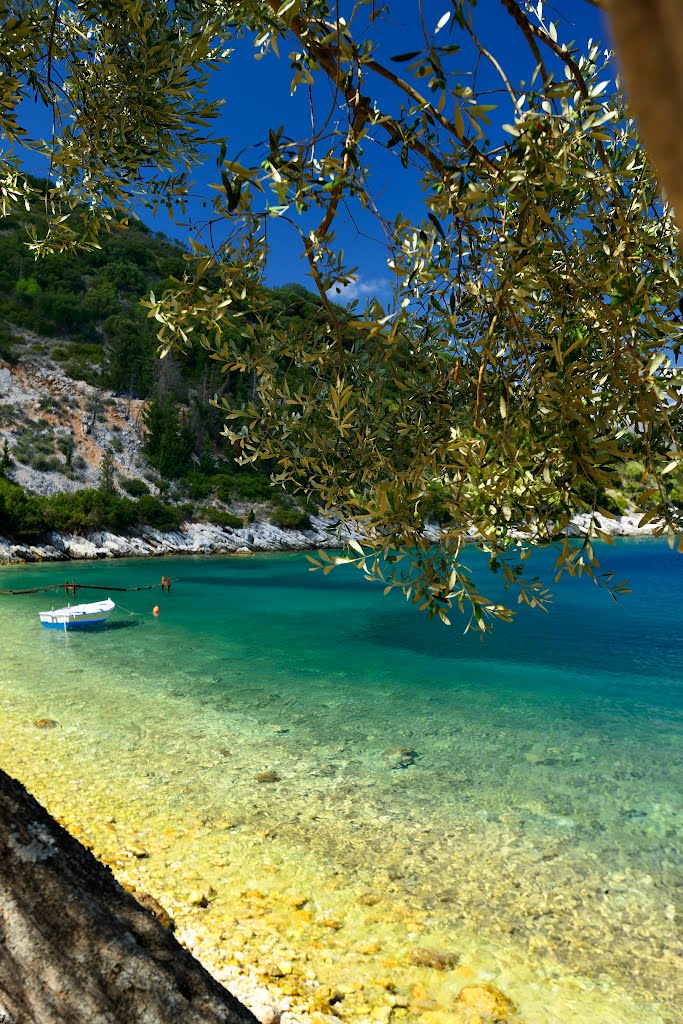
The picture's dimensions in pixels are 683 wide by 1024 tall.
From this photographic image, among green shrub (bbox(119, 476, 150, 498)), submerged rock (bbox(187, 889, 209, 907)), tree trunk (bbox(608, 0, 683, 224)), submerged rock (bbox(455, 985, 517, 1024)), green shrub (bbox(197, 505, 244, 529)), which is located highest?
green shrub (bbox(119, 476, 150, 498))

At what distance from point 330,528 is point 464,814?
7313 millimetres

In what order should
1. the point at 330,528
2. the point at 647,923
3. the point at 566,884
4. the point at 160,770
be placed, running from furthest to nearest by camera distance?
the point at 160,770
the point at 566,884
the point at 647,923
the point at 330,528

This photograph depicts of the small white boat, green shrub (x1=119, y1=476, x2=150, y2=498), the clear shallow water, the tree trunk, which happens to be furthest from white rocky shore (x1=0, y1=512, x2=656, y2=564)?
the tree trunk

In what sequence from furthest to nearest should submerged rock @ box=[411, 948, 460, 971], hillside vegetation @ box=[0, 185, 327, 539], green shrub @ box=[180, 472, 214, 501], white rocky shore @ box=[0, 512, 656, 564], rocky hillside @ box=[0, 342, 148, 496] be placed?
green shrub @ box=[180, 472, 214, 501] < rocky hillside @ box=[0, 342, 148, 496] < hillside vegetation @ box=[0, 185, 327, 539] < white rocky shore @ box=[0, 512, 656, 564] < submerged rock @ box=[411, 948, 460, 971]

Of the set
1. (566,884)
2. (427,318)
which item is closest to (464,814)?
(566,884)

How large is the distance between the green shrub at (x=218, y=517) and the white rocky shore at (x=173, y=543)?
50 cm

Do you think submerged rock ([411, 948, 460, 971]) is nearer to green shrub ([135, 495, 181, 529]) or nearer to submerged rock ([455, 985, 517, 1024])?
submerged rock ([455, 985, 517, 1024])

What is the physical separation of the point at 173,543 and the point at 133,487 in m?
5.64

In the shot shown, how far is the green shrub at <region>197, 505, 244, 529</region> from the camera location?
55.2 m

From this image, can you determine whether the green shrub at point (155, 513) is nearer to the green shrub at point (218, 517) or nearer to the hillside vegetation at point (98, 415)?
the hillside vegetation at point (98, 415)

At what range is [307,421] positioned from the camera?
14.2 ft

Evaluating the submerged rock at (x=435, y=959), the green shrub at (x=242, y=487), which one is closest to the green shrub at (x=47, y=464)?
the green shrub at (x=242, y=487)

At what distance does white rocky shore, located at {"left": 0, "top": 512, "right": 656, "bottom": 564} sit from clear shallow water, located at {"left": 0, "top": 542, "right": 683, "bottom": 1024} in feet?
62.2

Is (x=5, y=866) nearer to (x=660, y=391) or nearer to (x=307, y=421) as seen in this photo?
(x=307, y=421)
